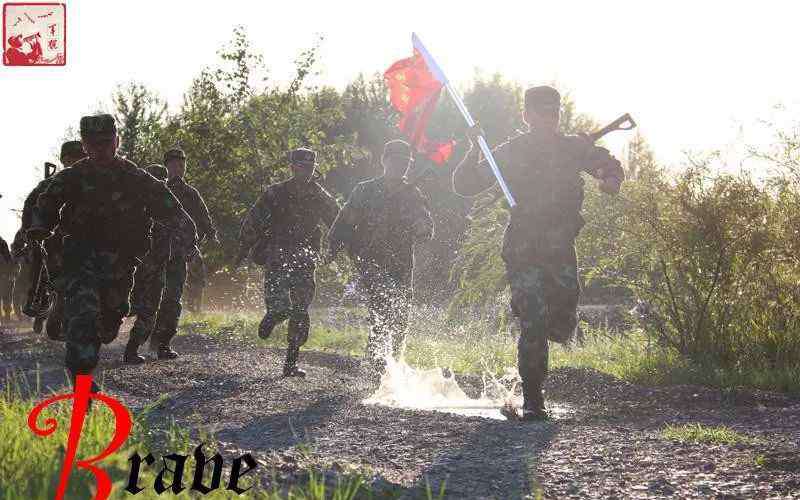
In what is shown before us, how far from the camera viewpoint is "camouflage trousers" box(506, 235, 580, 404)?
741 centimetres

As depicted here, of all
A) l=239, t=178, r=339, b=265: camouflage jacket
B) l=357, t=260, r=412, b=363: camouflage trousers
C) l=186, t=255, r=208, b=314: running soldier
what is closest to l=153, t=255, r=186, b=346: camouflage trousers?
l=239, t=178, r=339, b=265: camouflage jacket

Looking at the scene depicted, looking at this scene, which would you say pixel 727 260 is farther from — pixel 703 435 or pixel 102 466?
pixel 102 466

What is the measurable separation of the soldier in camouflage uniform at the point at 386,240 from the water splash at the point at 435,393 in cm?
28

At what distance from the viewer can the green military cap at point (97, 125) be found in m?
7.07

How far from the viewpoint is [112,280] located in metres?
7.33

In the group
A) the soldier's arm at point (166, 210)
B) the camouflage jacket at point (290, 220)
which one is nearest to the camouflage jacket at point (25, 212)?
the camouflage jacket at point (290, 220)

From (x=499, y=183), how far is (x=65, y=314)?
2.98 metres

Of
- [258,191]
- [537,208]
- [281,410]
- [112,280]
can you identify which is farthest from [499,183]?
[258,191]

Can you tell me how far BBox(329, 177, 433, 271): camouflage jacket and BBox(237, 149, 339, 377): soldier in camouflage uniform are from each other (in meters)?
0.25

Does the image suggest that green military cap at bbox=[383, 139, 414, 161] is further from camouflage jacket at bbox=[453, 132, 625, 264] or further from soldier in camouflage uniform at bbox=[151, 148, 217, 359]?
camouflage jacket at bbox=[453, 132, 625, 264]

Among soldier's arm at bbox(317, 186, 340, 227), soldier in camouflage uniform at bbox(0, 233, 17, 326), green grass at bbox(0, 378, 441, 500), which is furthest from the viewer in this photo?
soldier in camouflage uniform at bbox(0, 233, 17, 326)

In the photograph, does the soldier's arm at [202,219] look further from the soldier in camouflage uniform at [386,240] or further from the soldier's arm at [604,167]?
the soldier's arm at [604,167]

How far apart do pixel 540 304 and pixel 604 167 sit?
1042 millimetres

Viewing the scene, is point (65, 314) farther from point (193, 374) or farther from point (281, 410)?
point (193, 374)
